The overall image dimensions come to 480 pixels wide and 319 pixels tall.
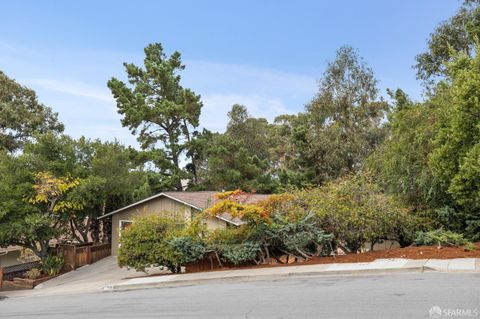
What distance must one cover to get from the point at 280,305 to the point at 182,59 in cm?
3144

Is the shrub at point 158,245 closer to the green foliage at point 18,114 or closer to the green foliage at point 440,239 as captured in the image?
the green foliage at point 440,239

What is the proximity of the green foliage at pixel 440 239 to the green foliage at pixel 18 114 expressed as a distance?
3163 centimetres

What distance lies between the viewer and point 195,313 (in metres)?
7.75

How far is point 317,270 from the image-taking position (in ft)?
37.7

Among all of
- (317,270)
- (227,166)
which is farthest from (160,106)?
(317,270)

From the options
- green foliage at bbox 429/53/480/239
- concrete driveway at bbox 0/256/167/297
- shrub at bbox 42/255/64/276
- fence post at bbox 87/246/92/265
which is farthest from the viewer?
fence post at bbox 87/246/92/265

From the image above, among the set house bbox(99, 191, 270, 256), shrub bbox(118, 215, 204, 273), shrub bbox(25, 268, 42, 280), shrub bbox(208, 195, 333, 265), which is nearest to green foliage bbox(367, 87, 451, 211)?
shrub bbox(208, 195, 333, 265)

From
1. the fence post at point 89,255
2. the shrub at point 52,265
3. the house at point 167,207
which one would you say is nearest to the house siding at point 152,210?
the house at point 167,207

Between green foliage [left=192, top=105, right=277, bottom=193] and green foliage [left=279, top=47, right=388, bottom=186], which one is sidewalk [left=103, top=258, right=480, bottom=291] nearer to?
green foliage [left=279, top=47, right=388, bottom=186]

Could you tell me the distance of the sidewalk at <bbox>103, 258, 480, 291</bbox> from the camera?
34.4 feet

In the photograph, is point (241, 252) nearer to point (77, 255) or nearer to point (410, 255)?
point (410, 255)

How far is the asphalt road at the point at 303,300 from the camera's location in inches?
268

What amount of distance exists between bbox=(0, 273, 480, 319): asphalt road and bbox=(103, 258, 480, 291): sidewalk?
47cm

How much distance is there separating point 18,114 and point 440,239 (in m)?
33.5
